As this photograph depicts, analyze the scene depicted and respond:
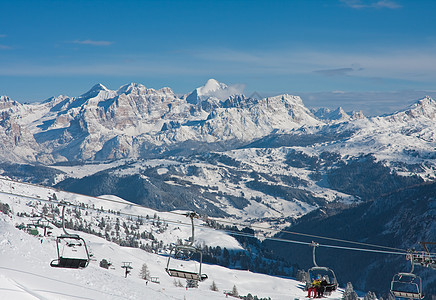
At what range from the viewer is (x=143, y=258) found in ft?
627

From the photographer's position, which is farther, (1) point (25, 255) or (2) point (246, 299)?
(2) point (246, 299)

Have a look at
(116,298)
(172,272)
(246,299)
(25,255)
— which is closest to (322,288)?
(172,272)

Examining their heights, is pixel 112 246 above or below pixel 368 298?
above

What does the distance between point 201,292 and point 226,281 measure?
167 feet

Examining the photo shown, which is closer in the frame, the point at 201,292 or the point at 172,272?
the point at 172,272

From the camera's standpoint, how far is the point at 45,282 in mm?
85312

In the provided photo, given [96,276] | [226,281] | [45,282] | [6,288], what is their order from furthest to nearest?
[226,281], [96,276], [45,282], [6,288]

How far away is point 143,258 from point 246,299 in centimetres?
5714

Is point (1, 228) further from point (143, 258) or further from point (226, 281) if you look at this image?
point (226, 281)

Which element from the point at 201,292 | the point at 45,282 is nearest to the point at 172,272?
the point at 45,282

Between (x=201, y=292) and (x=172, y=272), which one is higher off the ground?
(x=172, y=272)

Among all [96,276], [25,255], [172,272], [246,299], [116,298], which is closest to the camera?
[172,272]

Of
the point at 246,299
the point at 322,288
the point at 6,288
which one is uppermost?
the point at 322,288

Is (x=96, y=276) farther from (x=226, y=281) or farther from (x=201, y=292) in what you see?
(x=226, y=281)
